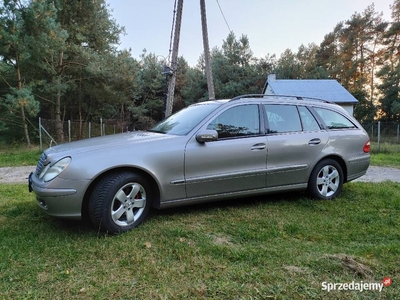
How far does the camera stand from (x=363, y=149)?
4.69 meters

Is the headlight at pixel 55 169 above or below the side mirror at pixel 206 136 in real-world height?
below

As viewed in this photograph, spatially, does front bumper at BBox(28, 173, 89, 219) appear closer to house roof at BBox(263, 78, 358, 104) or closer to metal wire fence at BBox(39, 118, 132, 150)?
metal wire fence at BBox(39, 118, 132, 150)

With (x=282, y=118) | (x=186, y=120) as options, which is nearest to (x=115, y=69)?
(x=186, y=120)

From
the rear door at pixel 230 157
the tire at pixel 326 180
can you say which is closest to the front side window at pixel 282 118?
the rear door at pixel 230 157

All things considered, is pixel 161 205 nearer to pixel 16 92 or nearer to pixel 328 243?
pixel 328 243

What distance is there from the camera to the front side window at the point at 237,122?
3.72 m

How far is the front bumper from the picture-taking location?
9.32 feet

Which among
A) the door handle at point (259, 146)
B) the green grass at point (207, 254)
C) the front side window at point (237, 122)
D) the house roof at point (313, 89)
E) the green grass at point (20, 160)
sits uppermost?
the house roof at point (313, 89)

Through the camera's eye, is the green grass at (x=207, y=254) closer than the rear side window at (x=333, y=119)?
Yes

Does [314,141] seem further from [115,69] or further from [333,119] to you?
[115,69]

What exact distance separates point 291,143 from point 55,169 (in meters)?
2.98

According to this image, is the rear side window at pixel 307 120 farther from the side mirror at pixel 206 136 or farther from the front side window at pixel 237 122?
the side mirror at pixel 206 136

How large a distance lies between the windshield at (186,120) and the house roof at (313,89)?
16383 mm

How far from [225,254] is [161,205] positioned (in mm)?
1043
